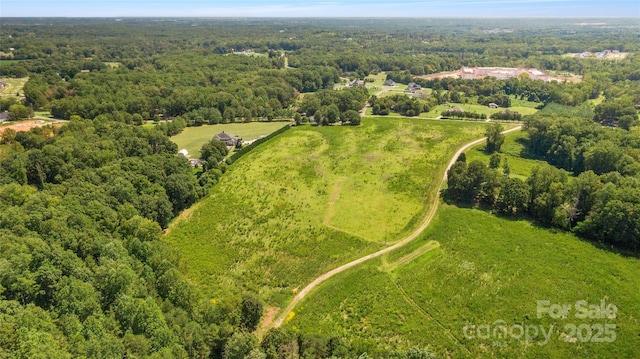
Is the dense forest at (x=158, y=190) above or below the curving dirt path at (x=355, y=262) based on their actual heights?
above

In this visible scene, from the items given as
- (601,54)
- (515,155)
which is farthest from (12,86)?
(601,54)

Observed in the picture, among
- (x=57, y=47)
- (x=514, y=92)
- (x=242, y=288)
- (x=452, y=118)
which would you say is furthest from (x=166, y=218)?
(x=57, y=47)

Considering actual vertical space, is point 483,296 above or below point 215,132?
below

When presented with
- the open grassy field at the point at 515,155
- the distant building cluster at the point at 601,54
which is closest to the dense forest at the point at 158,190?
the open grassy field at the point at 515,155

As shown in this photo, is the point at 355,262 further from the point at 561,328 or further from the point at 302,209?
the point at 561,328

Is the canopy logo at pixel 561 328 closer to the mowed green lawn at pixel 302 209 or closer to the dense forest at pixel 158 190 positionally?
the dense forest at pixel 158 190

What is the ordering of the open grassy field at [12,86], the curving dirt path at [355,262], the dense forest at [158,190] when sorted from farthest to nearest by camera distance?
the open grassy field at [12,86]
the curving dirt path at [355,262]
the dense forest at [158,190]

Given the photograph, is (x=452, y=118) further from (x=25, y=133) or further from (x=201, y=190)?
(x=25, y=133)
